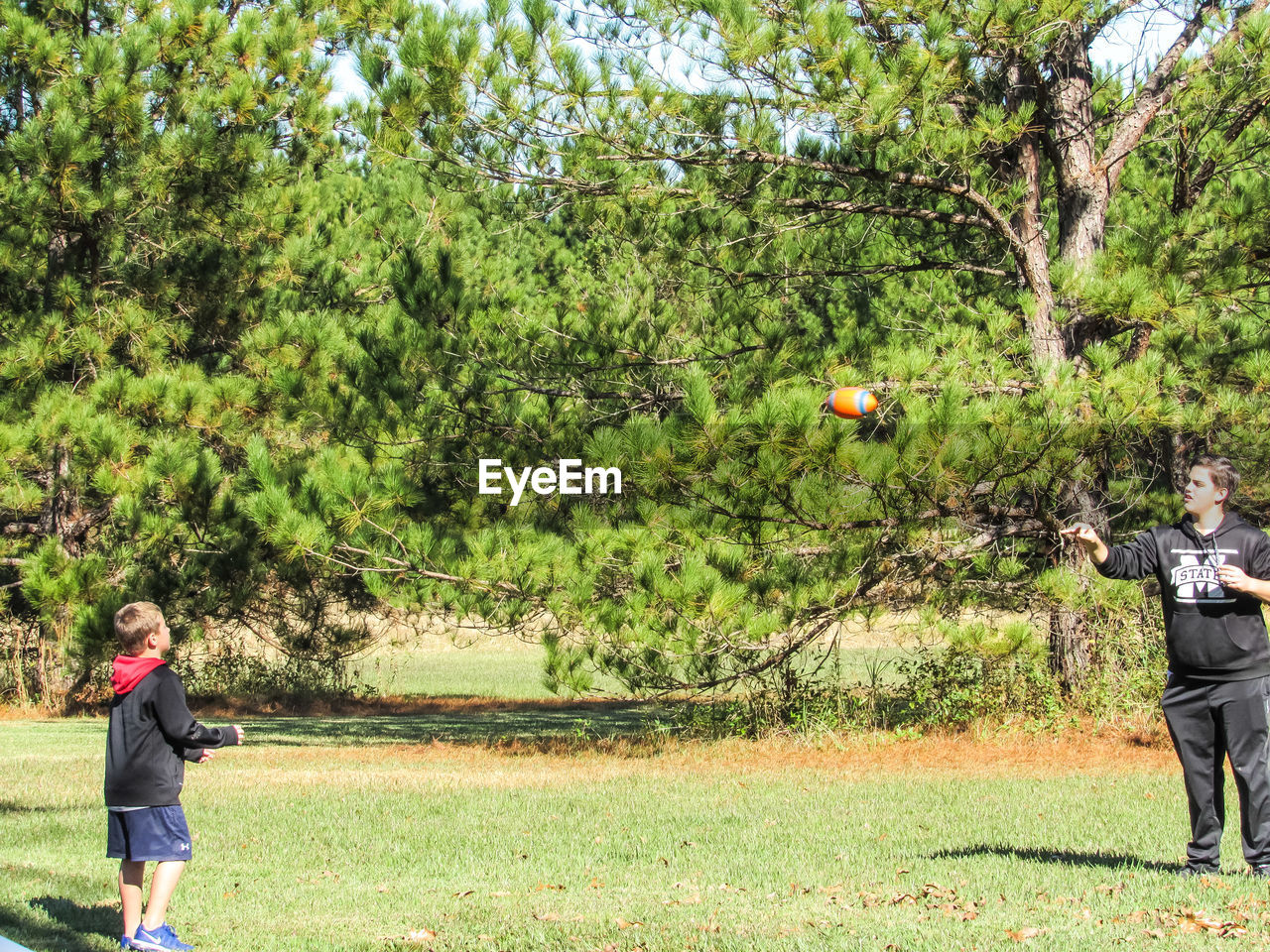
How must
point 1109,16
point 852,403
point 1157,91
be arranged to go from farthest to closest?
point 1157,91 → point 1109,16 → point 852,403

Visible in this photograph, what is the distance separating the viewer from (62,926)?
490 cm

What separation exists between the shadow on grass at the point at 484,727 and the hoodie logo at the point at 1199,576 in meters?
7.05

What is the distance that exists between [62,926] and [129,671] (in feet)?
3.75

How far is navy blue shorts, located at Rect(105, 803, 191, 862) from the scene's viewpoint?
4.50m

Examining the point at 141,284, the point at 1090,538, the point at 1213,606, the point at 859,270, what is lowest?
the point at 1213,606

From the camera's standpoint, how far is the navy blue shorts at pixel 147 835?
177 inches

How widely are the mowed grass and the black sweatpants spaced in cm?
20

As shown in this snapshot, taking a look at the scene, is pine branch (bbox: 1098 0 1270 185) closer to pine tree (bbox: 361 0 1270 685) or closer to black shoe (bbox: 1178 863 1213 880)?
pine tree (bbox: 361 0 1270 685)

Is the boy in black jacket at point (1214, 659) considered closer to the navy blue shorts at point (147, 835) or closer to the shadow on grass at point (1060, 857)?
the shadow on grass at point (1060, 857)

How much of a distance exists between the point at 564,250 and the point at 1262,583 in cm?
2273

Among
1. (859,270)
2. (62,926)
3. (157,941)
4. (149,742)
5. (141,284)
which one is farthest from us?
(141,284)

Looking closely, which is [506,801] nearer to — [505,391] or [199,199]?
[505,391]

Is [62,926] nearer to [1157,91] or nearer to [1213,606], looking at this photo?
[1213,606]

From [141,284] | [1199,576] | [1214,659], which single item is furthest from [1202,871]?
[141,284]
